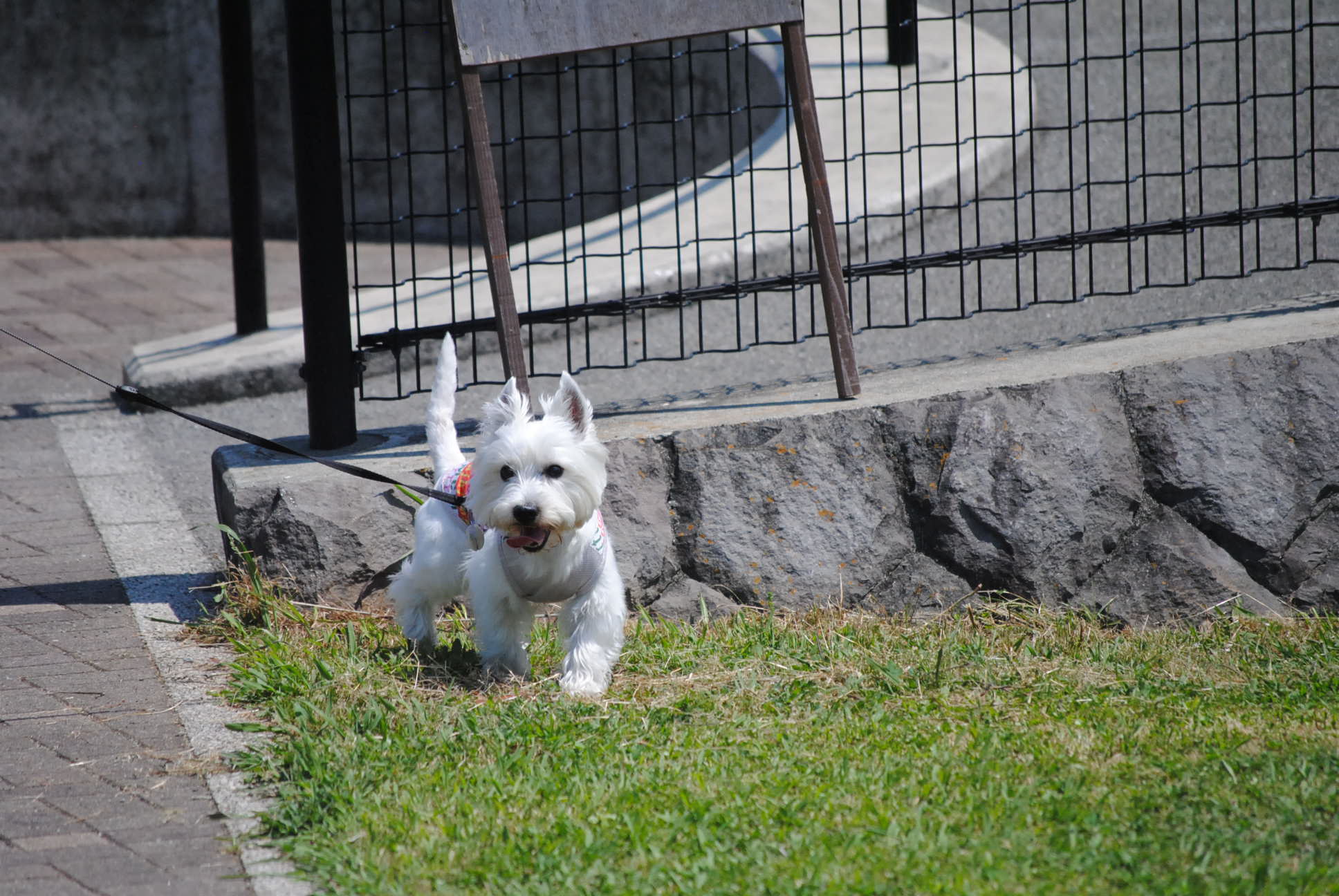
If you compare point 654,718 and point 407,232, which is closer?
point 654,718

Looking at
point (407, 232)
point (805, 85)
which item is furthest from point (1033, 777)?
point (407, 232)

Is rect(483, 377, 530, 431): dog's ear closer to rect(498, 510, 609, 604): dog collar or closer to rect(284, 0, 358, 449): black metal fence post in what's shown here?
rect(498, 510, 609, 604): dog collar

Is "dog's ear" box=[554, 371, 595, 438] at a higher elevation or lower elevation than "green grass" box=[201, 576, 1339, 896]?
higher

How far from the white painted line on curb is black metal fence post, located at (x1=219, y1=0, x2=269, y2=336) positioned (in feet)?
3.27

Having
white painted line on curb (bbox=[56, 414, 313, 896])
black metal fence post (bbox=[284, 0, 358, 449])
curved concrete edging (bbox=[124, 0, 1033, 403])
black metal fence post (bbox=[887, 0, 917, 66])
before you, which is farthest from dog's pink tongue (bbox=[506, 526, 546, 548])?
black metal fence post (bbox=[887, 0, 917, 66])

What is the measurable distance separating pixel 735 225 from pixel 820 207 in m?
1.34

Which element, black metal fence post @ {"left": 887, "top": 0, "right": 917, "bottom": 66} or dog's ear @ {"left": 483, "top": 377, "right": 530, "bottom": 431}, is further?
black metal fence post @ {"left": 887, "top": 0, "right": 917, "bottom": 66}

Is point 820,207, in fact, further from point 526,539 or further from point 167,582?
point 167,582

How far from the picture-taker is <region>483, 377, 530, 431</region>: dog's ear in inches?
139

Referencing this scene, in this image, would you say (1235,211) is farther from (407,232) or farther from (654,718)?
(407,232)

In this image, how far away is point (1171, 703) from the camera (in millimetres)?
3592

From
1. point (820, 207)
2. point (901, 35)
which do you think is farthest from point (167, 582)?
point (901, 35)

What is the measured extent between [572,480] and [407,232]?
26.8 feet

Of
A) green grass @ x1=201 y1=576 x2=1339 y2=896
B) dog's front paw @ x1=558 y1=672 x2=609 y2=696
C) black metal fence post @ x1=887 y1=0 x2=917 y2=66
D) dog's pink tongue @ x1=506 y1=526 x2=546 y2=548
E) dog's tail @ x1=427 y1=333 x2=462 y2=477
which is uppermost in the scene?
black metal fence post @ x1=887 y1=0 x2=917 y2=66
